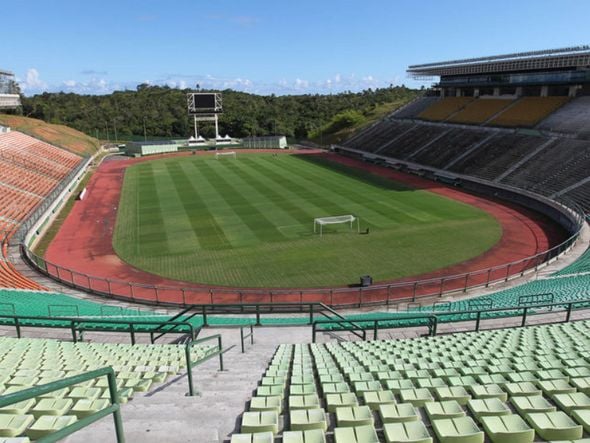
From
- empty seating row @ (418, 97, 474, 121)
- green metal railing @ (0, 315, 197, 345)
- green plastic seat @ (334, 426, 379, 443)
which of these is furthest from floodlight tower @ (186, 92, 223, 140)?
green plastic seat @ (334, 426, 379, 443)

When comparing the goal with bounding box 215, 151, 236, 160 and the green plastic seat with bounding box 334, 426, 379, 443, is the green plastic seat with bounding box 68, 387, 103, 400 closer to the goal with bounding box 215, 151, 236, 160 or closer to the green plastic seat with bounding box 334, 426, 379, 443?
the green plastic seat with bounding box 334, 426, 379, 443

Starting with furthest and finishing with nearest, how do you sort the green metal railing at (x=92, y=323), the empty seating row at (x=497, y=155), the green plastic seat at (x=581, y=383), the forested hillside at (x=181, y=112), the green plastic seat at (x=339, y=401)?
the forested hillside at (x=181, y=112)
the empty seating row at (x=497, y=155)
the green metal railing at (x=92, y=323)
the green plastic seat at (x=581, y=383)
the green plastic seat at (x=339, y=401)

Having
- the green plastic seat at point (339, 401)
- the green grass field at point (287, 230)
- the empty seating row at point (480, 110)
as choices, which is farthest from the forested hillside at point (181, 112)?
the green plastic seat at point (339, 401)

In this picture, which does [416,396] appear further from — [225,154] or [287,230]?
[225,154]

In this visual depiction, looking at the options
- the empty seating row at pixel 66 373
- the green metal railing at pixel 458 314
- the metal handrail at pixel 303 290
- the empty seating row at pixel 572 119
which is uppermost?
the empty seating row at pixel 572 119

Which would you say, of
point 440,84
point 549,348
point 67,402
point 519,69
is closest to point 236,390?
point 67,402

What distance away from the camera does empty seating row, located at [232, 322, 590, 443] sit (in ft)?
17.5

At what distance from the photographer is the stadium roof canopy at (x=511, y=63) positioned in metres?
50.3

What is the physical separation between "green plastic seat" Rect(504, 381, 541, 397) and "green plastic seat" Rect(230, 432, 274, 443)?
3.96 m

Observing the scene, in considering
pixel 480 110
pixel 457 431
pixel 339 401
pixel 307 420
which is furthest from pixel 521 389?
pixel 480 110

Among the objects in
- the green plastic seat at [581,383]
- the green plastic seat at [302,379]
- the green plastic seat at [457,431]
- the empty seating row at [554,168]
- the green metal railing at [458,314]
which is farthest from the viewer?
the empty seating row at [554,168]

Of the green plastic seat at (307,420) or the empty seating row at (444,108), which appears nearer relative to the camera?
the green plastic seat at (307,420)

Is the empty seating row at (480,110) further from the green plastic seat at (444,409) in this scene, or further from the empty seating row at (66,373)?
the green plastic seat at (444,409)

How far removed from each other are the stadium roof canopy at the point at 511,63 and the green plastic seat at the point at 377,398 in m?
56.0
